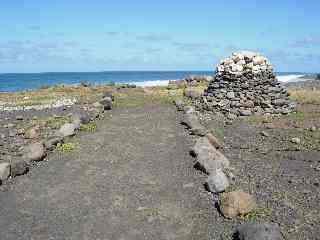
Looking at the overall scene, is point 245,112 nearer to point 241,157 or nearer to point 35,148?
point 241,157

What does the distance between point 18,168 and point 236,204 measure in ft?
25.9

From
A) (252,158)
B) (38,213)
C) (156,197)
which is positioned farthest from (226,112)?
(38,213)

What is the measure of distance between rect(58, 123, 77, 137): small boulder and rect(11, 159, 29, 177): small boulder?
189 inches

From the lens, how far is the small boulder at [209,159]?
54.1 ft

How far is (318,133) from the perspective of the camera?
23.9 metres

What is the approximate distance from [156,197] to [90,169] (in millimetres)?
3800

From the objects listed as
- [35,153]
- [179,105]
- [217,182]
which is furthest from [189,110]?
[217,182]

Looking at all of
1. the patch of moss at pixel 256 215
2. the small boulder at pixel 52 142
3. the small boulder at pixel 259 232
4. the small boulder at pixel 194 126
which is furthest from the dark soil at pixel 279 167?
the small boulder at pixel 52 142

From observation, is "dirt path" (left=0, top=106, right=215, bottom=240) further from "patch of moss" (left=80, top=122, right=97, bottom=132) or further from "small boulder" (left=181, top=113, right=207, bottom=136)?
"patch of moss" (left=80, top=122, right=97, bottom=132)

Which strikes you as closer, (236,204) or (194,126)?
(236,204)

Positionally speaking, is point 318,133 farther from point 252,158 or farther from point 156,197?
point 156,197

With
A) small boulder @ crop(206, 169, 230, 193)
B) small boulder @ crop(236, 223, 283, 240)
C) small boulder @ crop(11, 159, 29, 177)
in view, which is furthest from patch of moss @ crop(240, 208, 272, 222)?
small boulder @ crop(11, 159, 29, 177)

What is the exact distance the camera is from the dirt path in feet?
40.3

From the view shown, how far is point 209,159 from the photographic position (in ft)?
55.7
